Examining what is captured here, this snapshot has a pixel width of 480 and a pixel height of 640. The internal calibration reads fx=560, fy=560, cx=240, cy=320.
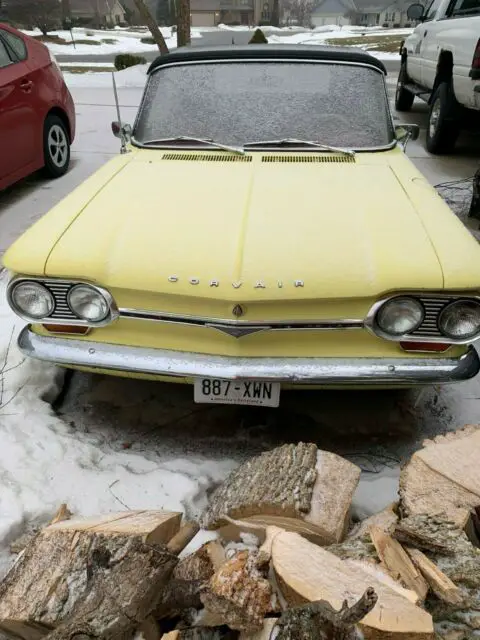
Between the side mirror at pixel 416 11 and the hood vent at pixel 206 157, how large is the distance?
6.79 meters

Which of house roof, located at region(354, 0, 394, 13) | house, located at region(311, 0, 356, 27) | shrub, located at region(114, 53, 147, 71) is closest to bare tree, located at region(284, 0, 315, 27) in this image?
house, located at region(311, 0, 356, 27)

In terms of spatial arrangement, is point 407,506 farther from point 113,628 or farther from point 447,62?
point 447,62

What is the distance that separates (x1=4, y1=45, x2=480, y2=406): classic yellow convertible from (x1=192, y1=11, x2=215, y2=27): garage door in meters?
67.9

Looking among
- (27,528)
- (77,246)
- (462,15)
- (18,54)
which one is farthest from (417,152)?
(27,528)

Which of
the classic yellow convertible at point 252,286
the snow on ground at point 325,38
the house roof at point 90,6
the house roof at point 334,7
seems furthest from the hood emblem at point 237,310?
the house roof at point 334,7

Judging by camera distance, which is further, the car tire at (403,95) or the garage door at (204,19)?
the garage door at (204,19)

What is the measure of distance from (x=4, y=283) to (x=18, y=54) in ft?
10.5

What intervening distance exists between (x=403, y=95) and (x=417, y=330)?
9.68 meters

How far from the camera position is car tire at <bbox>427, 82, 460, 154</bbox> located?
7250mm

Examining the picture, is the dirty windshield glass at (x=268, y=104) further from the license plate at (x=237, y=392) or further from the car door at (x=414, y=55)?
the car door at (x=414, y=55)

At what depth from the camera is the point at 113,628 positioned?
1.51 meters

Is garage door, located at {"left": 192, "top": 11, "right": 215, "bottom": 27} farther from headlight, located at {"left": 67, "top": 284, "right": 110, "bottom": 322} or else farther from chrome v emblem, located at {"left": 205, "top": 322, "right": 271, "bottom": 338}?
chrome v emblem, located at {"left": 205, "top": 322, "right": 271, "bottom": 338}

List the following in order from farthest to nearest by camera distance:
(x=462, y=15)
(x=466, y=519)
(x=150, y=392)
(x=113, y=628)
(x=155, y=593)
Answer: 1. (x=462, y=15)
2. (x=150, y=392)
3. (x=466, y=519)
4. (x=155, y=593)
5. (x=113, y=628)

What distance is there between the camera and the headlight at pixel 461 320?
2342 mm
